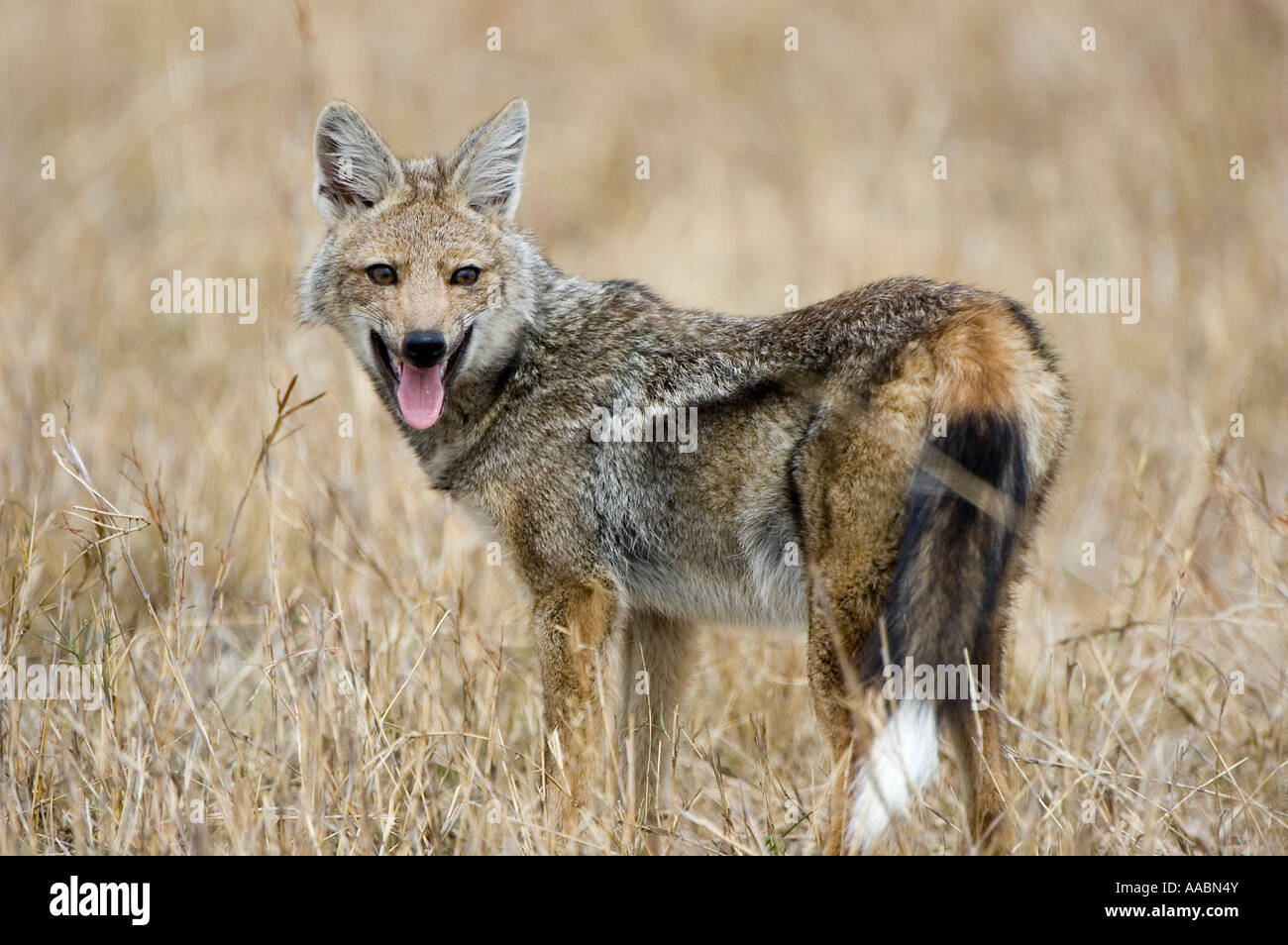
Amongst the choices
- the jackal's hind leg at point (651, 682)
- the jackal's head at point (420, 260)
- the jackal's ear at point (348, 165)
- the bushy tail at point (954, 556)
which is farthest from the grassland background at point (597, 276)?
the jackal's ear at point (348, 165)

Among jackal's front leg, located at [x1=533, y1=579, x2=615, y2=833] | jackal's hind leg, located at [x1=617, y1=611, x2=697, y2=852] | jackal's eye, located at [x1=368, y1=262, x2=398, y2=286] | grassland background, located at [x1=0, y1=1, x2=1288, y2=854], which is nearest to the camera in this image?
grassland background, located at [x1=0, y1=1, x2=1288, y2=854]

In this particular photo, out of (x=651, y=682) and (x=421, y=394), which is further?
(x=651, y=682)

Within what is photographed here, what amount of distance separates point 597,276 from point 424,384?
6.43 meters

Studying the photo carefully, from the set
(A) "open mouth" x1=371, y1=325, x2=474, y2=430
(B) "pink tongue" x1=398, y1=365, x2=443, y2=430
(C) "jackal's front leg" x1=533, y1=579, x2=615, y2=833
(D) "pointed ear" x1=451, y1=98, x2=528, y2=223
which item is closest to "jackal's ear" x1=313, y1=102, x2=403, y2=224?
(D) "pointed ear" x1=451, y1=98, x2=528, y2=223

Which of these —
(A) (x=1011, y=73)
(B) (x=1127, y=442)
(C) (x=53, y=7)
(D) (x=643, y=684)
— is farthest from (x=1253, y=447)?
(C) (x=53, y=7)

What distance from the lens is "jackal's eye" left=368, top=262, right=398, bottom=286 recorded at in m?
5.67

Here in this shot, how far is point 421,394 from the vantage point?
5.52 metres

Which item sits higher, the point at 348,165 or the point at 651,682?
the point at 348,165

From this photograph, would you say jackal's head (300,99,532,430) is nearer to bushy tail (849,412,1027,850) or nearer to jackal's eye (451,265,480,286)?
jackal's eye (451,265,480,286)

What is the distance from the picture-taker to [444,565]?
679 centimetres

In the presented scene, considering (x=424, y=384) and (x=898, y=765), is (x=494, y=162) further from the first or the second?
(x=898, y=765)

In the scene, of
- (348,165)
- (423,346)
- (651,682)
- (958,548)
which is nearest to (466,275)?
(423,346)

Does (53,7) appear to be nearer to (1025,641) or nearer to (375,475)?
(375,475)

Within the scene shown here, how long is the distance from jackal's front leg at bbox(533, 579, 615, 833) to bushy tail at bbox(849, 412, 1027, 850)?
1181 millimetres
